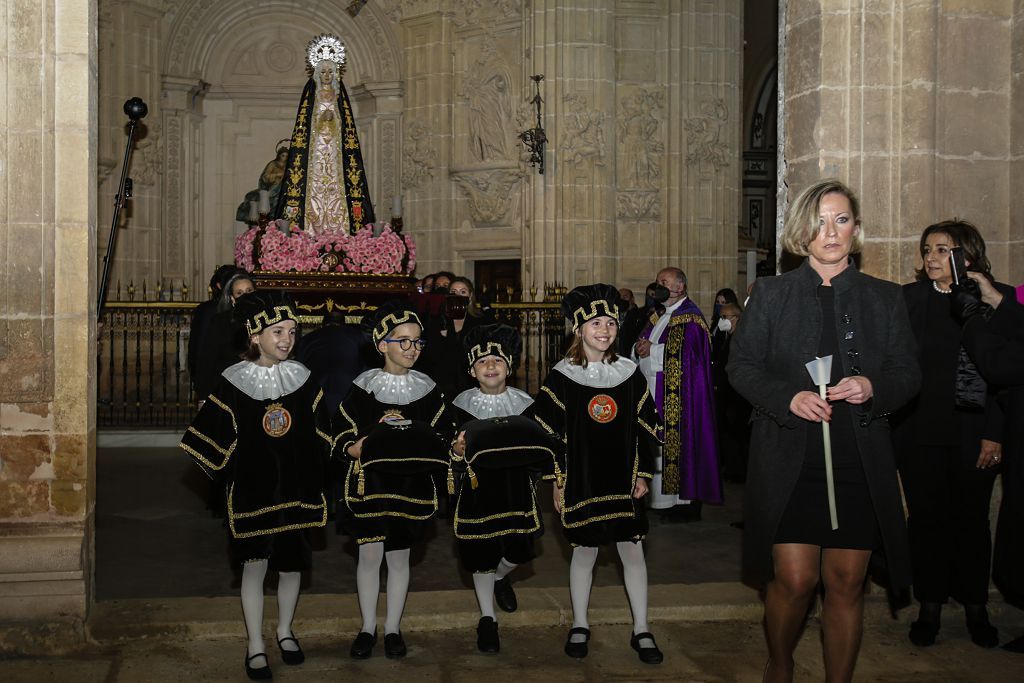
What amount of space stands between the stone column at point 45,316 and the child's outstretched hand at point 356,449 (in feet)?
4.28

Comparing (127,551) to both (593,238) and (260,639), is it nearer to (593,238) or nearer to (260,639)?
(260,639)

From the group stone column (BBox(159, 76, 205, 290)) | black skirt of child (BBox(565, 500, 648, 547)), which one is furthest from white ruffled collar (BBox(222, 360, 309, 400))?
stone column (BBox(159, 76, 205, 290))

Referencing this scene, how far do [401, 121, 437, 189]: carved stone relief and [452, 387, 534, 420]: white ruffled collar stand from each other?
1244 centimetres

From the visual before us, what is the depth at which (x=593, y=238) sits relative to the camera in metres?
14.6

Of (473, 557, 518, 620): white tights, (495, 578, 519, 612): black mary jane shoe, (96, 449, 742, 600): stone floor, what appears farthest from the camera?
(96, 449, 742, 600): stone floor

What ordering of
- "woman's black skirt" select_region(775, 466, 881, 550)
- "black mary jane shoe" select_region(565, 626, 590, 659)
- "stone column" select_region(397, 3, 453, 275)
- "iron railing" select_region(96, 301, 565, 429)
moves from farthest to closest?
"stone column" select_region(397, 3, 453, 275), "iron railing" select_region(96, 301, 565, 429), "black mary jane shoe" select_region(565, 626, 590, 659), "woman's black skirt" select_region(775, 466, 881, 550)

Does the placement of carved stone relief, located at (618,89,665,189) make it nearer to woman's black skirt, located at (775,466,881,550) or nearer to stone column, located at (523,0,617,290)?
stone column, located at (523,0,617,290)

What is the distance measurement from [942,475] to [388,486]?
264 centimetres

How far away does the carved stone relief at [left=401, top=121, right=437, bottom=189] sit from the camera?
16.9 metres

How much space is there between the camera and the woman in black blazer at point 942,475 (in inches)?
194

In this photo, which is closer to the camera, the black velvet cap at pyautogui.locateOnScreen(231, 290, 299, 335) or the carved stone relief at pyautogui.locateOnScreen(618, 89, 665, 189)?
the black velvet cap at pyautogui.locateOnScreen(231, 290, 299, 335)

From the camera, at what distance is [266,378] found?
4.56 meters

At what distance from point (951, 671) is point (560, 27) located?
1162cm

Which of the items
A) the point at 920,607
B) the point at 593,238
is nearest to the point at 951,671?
the point at 920,607
